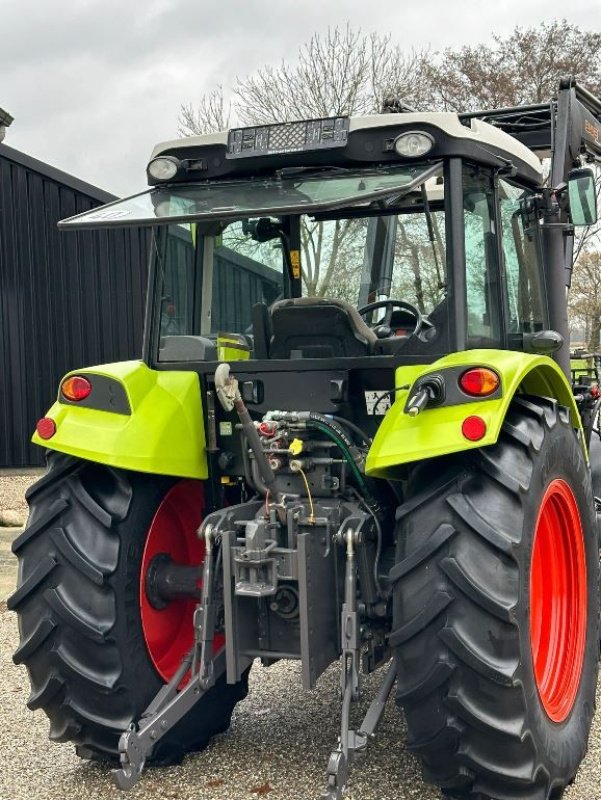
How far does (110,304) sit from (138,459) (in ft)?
36.8

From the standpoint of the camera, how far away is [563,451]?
3721 mm

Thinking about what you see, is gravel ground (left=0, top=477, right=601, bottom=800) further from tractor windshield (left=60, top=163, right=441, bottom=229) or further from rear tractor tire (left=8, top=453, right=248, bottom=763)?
tractor windshield (left=60, top=163, right=441, bottom=229)

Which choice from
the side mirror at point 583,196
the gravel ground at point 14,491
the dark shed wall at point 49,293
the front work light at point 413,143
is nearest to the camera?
the front work light at point 413,143

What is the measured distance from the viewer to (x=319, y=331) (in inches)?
159

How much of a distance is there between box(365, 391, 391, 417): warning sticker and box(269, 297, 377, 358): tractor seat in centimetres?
20

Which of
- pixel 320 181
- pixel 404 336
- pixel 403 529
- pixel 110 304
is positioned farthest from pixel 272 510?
pixel 110 304

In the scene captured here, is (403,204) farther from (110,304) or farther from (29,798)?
(110,304)

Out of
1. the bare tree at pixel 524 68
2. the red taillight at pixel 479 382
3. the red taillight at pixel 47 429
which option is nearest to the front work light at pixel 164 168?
the red taillight at pixel 47 429

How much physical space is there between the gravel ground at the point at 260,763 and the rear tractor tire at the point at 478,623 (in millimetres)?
436

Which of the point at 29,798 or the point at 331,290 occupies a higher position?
the point at 331,290

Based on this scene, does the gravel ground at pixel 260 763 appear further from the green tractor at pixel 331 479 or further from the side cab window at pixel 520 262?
the side cab window at pixel 520 262

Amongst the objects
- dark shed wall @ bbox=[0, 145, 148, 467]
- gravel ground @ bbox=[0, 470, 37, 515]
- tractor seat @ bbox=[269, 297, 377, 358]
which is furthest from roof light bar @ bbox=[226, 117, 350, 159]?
dark shed wall @ bbox=[0, 145, 148, 467]

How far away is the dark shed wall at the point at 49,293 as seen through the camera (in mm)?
13664

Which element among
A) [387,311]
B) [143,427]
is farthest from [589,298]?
[143,427]
